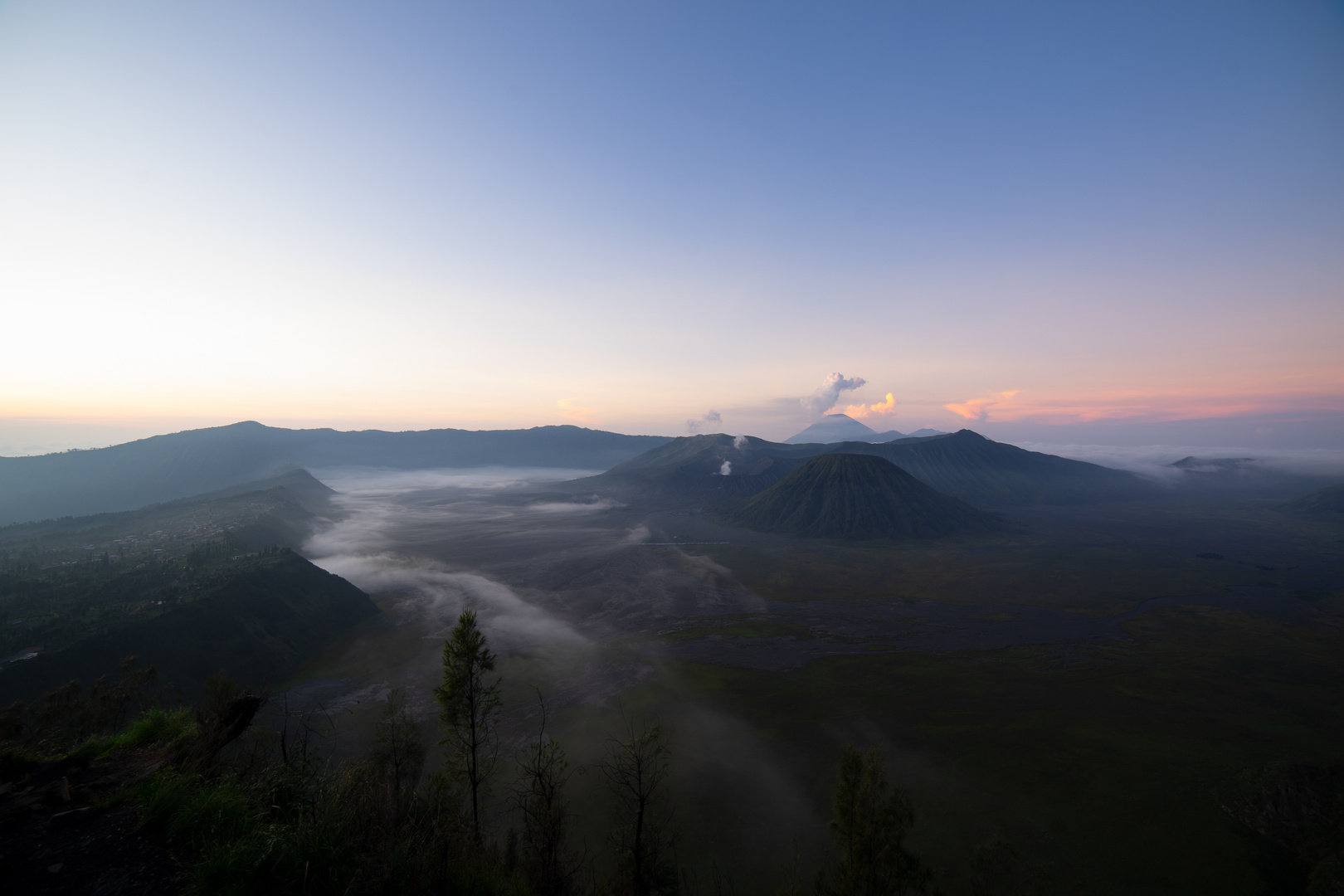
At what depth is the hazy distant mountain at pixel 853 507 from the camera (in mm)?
140250

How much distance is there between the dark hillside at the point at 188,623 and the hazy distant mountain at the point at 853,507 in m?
113

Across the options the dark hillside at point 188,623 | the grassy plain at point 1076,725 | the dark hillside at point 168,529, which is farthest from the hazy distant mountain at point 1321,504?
the dark hillside at point 168,529

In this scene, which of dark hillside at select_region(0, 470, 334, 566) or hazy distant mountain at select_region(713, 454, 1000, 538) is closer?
dark hillside at select_region(0, 470, 334, 566)

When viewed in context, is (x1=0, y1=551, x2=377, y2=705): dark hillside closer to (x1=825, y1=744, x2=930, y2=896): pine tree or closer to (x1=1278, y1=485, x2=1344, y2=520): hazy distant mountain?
(x1=825, y1=744, x2=930, y2=896): pine tree

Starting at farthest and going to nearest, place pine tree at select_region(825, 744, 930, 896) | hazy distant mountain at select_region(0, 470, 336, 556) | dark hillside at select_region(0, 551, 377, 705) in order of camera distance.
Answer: hazy distant mountain at select_region(0, 470, 336, 556)
dark hillside at select_region(0, 551, 377, 705)
pine tree at select_region(825, 744, 930, 896)

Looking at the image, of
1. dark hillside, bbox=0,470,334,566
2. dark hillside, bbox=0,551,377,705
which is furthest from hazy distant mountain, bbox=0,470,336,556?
dark hillside, bbox=0,551,377,705

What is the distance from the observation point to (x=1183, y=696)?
48031 millimetres

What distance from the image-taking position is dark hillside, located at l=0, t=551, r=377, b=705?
4078 cm

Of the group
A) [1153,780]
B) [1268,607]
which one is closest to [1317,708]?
[1153,780]

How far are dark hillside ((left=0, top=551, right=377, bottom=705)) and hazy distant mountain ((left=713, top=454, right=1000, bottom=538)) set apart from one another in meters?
113

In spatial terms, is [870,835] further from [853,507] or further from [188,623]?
[853,507]

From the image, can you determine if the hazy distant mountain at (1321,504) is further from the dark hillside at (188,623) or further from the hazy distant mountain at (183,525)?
the hazy distant mountain at (183,525)

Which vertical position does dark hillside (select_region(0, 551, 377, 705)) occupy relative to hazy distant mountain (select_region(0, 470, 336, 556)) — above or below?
below

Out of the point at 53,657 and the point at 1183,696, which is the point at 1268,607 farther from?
the point at 53,657
